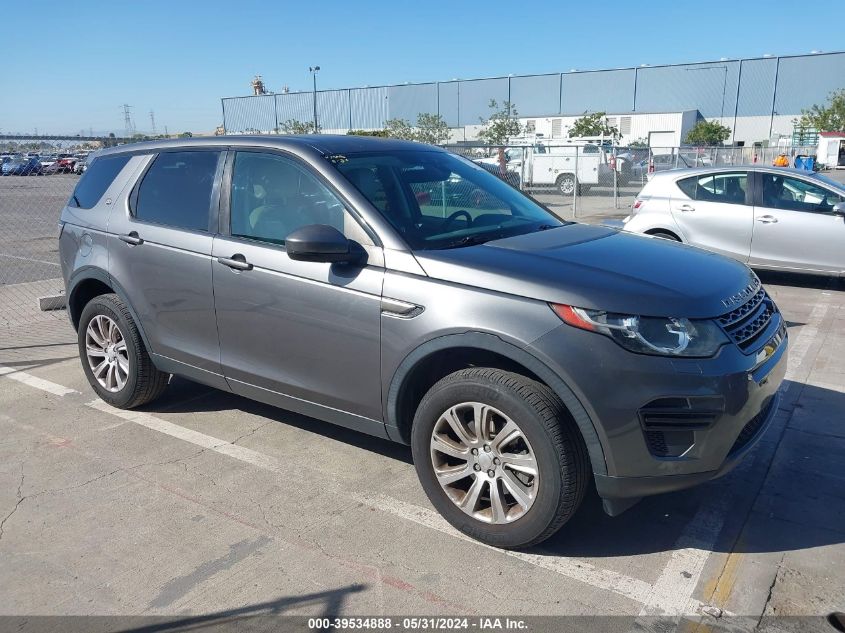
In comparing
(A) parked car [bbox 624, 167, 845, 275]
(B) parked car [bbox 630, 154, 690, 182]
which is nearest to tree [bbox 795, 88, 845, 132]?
(B) parked car [bbox 630, 154, 690, 182]

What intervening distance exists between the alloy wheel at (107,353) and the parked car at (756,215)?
6.29 meters

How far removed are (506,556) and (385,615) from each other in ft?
2.28

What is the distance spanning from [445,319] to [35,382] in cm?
418

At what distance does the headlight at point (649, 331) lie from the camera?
119 inches

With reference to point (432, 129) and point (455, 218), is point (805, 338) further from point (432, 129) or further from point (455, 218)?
point (432, 129)

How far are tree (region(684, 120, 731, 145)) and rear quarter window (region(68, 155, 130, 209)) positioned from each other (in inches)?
2015

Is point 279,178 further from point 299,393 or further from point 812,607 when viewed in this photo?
point 812,607

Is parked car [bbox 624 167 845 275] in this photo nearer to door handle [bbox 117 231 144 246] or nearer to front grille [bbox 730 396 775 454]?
front grille [bbox 730 396 775 454]

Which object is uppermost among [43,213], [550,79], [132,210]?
[550,79]

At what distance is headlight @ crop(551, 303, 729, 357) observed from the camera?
303cm

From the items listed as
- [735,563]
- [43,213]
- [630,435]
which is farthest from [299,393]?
[43,213]

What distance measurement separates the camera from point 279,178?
4.19 meters

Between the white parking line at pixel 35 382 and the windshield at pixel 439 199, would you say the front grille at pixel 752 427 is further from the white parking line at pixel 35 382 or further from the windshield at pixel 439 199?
the white parking line at pixel 35 382

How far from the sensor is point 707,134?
51.8 meters
